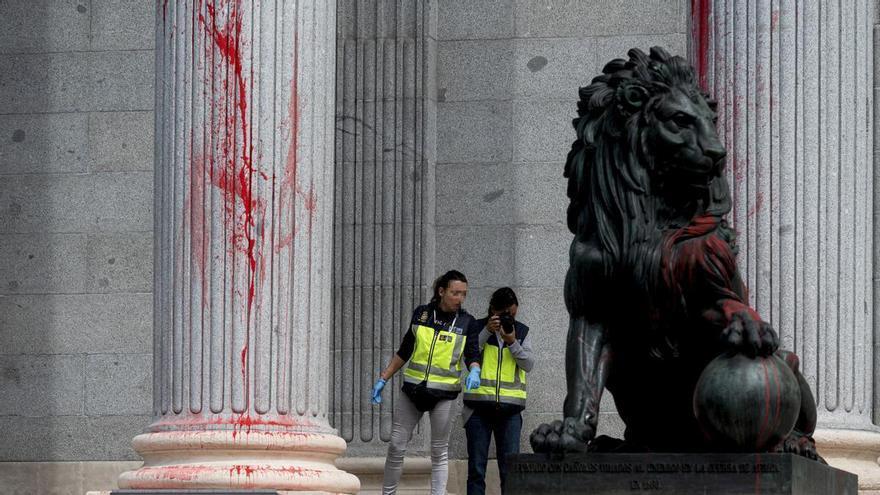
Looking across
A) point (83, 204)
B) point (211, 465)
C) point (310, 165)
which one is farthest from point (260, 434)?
point (83, 204)

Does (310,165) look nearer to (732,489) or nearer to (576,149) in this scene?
(576,149)

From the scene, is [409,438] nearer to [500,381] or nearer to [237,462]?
[500,381]

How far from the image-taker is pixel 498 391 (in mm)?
16688

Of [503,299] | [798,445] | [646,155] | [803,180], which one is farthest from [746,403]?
[503,299]

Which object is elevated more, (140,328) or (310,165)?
(310,165)

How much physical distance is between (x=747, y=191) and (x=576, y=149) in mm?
3306

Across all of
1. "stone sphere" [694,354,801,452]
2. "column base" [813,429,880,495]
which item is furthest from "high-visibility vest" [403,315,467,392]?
"stone sphere" [694,354,801,452]

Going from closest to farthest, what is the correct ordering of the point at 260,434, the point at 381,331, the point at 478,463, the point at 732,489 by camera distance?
the point at 732,489, the point at 260,434, the point at 478,463, the point at 381,331

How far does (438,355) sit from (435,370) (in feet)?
0.47

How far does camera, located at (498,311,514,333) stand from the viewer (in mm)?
16672

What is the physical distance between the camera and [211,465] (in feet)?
45.8

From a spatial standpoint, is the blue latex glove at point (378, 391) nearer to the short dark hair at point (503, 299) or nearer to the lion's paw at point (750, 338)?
the short dark hair at point (503, 299)

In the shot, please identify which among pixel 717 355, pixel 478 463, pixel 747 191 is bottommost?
pixel 478 463

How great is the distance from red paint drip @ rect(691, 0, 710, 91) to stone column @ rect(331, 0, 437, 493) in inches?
187
